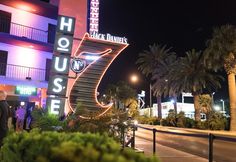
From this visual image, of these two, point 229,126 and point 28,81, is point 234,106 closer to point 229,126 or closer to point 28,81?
point 229,126

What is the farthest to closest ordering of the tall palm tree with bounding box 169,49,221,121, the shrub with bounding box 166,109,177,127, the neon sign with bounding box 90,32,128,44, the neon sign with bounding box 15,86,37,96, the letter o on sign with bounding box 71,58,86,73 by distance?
the shrub with bounding box 166,109,177,127
the tall palm tree with bounding box 169,49,221,121
the neon sign with bounding box 15,86,37,96
the neon sign with bounding box 90,32,128,44
the letter o on sign with bounding box 71,58,86,73

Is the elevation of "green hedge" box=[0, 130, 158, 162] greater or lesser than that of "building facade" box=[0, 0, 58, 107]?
lesser

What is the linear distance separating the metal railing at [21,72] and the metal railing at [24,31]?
7.66 feet

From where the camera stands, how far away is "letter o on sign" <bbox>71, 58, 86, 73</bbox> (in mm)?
24000

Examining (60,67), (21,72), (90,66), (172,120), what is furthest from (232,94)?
(60,67)

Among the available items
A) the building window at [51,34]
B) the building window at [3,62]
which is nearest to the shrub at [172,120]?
the building window at [51,34]

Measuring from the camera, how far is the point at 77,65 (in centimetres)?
2420

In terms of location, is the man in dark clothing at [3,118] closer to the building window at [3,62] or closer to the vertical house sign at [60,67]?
the vertical house sign at [60,67]

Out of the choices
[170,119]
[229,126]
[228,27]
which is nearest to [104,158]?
[228,27]

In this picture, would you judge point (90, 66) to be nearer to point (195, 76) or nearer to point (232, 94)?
point (232, 94)

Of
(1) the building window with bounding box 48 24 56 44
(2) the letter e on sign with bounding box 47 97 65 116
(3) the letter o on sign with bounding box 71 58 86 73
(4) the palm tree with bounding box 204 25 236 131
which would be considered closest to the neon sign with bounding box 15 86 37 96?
(1) the building window with bounding box 48 24 56 44

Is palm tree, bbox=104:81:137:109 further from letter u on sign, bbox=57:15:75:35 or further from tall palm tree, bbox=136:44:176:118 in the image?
letter u on sign, bbox=57:15:75:35

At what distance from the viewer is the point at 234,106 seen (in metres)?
41.4

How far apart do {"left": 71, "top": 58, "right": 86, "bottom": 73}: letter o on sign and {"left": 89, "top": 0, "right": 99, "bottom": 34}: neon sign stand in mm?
2988
